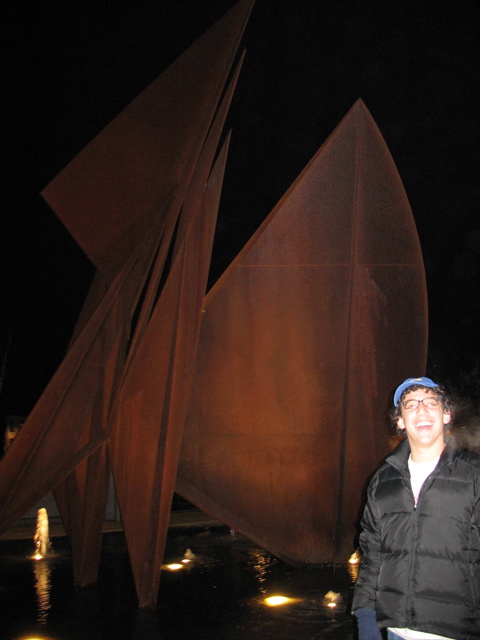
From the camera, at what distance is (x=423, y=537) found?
2.23 meters

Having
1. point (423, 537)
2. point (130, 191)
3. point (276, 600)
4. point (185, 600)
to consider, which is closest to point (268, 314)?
point (130, 191)

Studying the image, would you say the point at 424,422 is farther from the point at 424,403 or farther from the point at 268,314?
the point at 268,314

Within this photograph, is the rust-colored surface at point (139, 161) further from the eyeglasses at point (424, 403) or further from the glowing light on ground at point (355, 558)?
the eyeglasses at point (424, 403)

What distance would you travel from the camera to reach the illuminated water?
486 centimetres

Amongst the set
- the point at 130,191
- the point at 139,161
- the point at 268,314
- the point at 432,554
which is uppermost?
Result: the point at 139,161

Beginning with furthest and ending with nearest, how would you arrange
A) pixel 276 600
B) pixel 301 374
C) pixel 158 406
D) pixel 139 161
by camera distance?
pixel 301 374
pixel 139 161
pixel 276 600
pixel 158 406

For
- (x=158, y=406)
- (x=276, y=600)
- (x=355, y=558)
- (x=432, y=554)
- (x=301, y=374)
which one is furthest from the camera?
(x=355, y=558)

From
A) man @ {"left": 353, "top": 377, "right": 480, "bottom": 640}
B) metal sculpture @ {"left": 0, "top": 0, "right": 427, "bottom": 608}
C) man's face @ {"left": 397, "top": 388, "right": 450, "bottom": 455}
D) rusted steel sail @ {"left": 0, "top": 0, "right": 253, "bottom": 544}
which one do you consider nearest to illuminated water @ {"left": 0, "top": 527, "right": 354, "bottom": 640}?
metal sculpture @ {"left": 0, "top": 0, "right": 427, "bottom": 608}

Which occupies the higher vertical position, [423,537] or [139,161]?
[139,161]

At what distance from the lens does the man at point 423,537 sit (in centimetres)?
215

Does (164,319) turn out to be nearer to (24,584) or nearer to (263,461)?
(263,461)

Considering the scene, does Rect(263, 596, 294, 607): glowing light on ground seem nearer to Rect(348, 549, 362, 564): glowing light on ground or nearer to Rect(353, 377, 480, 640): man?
Rect(348, 549, 362, 564): glowing light on ground

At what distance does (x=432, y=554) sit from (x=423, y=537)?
6 centimetres

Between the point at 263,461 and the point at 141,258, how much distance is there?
2.58 meters
